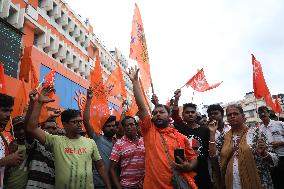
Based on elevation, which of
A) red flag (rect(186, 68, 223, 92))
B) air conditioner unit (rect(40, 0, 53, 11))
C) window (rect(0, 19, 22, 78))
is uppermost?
air conditioner unit (rect(40, 0, 53, 11))

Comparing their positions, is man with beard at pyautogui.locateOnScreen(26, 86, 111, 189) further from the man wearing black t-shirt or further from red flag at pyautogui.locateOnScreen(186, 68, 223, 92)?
red flag at pyautogui.locateOnScreen(186, 68, 223, 92)

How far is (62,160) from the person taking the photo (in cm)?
354

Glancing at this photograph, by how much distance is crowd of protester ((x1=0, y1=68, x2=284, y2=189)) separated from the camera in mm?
3375

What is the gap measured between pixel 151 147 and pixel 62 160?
1045 mm

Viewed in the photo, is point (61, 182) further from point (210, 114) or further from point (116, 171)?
point (210, 114)

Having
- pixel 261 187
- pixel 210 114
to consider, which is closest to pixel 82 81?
pixel 210 114

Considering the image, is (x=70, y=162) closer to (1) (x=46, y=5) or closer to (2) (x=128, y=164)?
(2) (x=128, y=164)

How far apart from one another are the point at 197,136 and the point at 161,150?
4.66 ft

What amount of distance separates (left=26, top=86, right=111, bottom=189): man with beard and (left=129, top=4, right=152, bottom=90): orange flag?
2269 millimetres

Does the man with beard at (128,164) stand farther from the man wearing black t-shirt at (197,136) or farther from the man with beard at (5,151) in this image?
the man with beard at (5,151)

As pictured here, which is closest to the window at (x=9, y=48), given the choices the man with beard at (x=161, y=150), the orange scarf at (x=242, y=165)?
the man with beard at (x=161, y=150)

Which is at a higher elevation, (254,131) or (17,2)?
(17,2)

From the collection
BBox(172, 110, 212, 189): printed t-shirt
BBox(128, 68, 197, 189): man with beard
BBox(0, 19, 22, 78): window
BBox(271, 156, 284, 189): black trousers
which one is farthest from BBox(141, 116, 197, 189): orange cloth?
BBox(0, 19, 22, 78): window

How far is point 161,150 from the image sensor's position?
348cm
